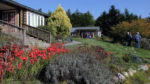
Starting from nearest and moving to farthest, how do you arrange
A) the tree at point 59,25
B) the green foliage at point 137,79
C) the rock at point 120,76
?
the rock at point 120,76 < the green foliage at point 137,79 < the tree at point 59,25

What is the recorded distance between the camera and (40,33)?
443 inches

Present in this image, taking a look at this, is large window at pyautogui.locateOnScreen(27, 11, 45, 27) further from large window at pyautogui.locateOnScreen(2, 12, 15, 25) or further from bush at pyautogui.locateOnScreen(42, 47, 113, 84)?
bush at pyautogui.locateOnScreen(42, 47, 113, 84)

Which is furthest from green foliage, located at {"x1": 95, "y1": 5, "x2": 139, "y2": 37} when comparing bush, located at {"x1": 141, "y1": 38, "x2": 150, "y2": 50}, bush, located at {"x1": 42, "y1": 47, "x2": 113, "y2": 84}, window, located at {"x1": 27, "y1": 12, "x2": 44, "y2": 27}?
bush, located at {"x1": 42, "y1": 47, "x2": 113, "y2": 84}

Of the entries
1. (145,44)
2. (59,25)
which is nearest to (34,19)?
(59,25)

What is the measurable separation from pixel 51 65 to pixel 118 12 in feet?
130

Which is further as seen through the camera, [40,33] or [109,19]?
[109,19]

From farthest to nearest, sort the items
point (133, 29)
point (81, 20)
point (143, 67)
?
point (81, 20)
point (133, 29)
point (143, 67)

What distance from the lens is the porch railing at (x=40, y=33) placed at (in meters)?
10.6

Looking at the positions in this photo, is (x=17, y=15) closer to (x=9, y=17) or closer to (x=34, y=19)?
(x=9, y=17)

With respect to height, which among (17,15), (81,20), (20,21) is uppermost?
(81,20)

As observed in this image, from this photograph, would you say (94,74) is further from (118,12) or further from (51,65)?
(118,12)

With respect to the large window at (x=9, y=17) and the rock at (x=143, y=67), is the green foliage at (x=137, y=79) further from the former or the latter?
the large window at (x=9, y=17)

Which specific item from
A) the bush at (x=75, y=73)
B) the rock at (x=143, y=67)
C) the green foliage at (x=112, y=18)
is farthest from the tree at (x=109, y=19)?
the bush at (x=75, y=73)

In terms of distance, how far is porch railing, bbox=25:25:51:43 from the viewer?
1059 cm
